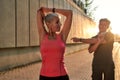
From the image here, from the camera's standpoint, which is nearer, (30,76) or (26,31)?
(30,76)

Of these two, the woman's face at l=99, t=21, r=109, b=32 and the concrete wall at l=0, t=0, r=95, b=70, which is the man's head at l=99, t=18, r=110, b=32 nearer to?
the woman's face at l=99, t=21, r=109, b=32

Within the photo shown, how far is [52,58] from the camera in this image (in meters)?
4.44

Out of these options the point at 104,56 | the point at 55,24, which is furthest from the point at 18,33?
the point at 55,24

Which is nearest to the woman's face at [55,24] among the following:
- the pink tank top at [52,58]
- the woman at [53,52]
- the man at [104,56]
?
the woman at [53,52]

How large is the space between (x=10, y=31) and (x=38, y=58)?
411 cm

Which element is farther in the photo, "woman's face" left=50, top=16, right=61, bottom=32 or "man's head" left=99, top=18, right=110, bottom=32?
"man's head" left=99, top=18, right=110, bottom=32

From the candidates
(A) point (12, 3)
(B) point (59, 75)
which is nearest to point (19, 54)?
(A) point (12, 3)

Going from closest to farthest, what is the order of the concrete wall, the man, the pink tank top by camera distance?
the pink tank top → the man → the concrete wall

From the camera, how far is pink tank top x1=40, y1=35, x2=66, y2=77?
4.44 meters

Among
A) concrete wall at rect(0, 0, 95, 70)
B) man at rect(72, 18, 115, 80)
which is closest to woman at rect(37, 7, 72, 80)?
man at rect(72, 18, 115, 80)

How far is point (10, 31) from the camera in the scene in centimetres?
1517

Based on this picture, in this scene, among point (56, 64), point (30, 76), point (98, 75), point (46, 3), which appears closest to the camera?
point (56, 64)

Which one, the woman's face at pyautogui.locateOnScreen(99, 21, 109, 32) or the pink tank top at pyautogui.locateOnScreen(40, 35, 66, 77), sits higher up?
the woman's face at pyautogui.locateOnScreen(99, 21, 109, 32)

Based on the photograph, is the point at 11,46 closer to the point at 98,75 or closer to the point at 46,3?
the point at 46,3
